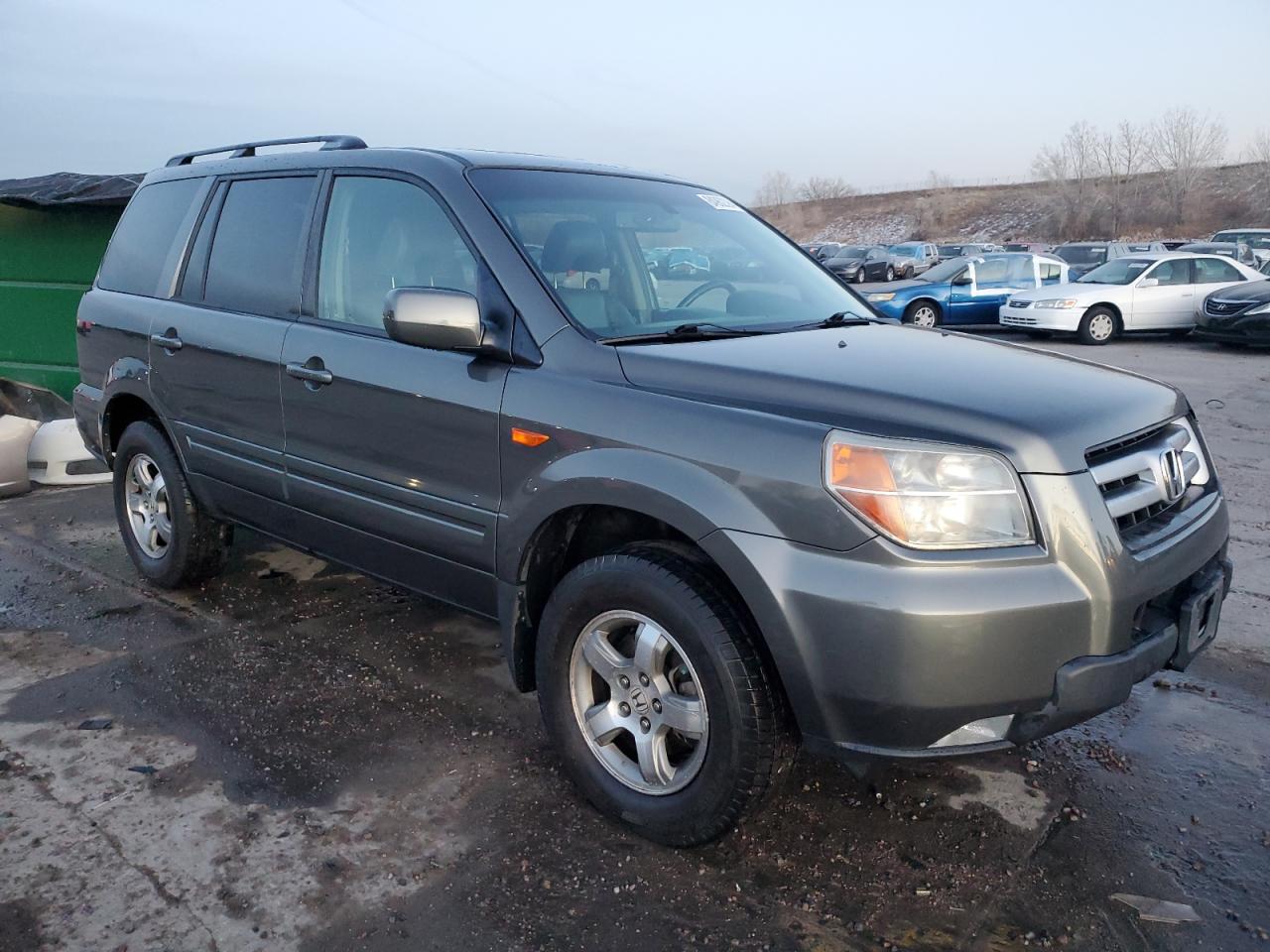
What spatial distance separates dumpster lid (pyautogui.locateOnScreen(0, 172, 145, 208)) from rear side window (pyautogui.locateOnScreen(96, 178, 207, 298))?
3.03 metres

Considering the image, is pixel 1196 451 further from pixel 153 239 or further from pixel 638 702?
pixel 153 239

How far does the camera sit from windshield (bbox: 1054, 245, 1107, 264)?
26.9 meters

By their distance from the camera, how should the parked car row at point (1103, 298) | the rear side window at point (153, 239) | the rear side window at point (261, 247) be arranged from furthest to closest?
the parked car row at point (1103, 298) → the rear side window at point (153, 239) → the rear side window at point (261, 247)

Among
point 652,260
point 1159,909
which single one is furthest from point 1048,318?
point 1159,909

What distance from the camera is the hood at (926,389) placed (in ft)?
7.79

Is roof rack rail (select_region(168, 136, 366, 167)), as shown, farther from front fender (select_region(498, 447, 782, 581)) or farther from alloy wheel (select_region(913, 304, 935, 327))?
alloy wheel (select_region(913, 304, 935, 327))

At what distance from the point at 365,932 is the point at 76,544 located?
13.5 feet

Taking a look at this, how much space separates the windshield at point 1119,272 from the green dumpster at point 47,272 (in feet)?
Result: 48.7

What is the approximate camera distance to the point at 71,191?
787 cm

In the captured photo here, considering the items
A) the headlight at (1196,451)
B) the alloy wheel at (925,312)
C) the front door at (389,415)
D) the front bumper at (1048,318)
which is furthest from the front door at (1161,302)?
the front door at (389,415)

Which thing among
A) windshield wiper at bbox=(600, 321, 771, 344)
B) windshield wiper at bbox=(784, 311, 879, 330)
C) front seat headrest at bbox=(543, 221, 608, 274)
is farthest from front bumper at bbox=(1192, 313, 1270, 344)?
front seat headrest at bbox=(543, 221, 608, 274)

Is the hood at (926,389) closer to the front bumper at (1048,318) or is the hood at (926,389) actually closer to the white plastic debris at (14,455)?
the white plastic debris at (14,455)

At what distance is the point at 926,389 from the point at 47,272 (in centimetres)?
845

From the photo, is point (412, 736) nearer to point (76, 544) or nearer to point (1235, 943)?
point (1235, 943)
